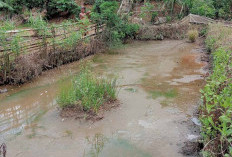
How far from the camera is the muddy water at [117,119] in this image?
4062 mm

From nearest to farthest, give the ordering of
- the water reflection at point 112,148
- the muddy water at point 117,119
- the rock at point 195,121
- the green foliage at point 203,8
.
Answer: the water reflection at point 112,148 < the muddy water at point 117,119 < the rock at point 195,121 < the green foliage at point 203,8

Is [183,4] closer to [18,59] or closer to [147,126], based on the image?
[18,59]

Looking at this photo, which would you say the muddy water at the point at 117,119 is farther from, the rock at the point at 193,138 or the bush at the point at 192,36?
the bush at the point at 192,36

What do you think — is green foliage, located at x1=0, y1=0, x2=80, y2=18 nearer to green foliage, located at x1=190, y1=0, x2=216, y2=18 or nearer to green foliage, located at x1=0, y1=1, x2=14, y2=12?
green foliage, located at x1=0, y1=1, x2=14, y2=12

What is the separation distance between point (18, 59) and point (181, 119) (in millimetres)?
4692

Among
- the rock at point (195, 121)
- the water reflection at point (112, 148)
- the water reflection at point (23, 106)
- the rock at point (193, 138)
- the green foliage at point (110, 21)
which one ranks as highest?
the green foliage at point (110, 21)

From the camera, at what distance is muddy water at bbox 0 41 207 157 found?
406cm

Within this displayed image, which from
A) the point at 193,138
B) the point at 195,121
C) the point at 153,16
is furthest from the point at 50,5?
the point at 193,138

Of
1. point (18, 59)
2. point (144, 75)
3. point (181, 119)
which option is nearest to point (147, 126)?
point (181, 119)

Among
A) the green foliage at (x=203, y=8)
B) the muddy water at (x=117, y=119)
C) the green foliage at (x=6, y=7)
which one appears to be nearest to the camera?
the muddy water at (x=117, y=119)

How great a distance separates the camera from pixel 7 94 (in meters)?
6.53

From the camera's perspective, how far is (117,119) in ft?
16.4

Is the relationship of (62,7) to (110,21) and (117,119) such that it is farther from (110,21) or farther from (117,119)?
(117,119)

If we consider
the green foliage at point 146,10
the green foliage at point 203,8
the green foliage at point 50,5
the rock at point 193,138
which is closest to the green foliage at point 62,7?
the green foliage at point 50,5
